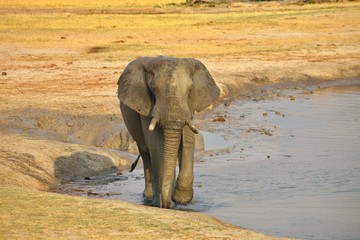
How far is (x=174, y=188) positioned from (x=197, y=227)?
2.59 metres

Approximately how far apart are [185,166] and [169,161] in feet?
1.31

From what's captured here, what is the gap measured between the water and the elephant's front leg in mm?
207

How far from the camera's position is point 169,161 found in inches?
454

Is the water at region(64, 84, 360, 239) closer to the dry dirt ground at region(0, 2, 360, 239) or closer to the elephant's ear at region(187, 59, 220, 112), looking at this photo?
the dry dirt ground at region(0, 2, 360, 239)

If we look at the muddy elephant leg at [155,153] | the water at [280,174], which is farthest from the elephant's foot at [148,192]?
the muddy elephant leg at [155,153]

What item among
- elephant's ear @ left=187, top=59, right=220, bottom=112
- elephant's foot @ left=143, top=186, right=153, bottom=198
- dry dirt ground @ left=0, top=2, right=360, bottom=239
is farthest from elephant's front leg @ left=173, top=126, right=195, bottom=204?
dry dirt ground @ left=0, top=2, right=360, bottom=239

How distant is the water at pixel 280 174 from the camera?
11.9 metres

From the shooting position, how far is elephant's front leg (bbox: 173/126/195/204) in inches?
464

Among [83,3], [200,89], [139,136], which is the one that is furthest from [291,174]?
[83,3]

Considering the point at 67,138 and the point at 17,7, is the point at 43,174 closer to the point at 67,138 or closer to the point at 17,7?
the point at 67,138

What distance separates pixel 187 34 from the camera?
123 ft

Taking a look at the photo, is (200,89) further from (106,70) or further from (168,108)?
(106,70)

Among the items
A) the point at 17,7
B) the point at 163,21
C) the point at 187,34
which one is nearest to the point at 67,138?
the point at 187,34

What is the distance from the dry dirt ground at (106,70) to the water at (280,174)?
3.85 feet
